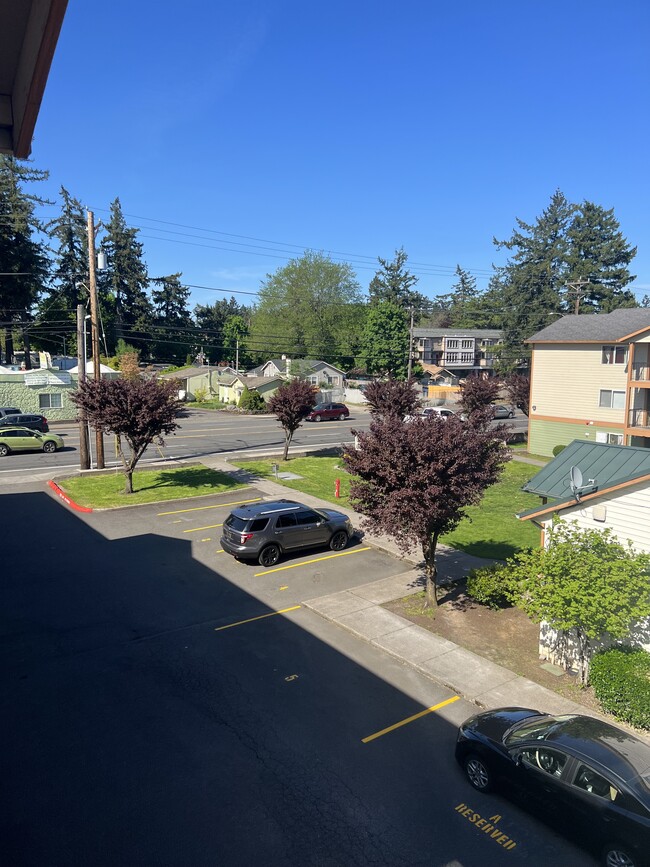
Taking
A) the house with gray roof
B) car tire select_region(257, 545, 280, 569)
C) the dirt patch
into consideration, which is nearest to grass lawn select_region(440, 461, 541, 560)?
the dirt patch

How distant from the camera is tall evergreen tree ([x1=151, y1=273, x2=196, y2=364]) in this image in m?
89.8

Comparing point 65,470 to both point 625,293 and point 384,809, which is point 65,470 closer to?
point 384,809

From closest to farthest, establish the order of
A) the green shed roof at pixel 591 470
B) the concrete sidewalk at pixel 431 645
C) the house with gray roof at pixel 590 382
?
the concrete sidewalk at pixel 431 645, the green shed roof at pixel 591 470, the house with gray roof at pixel 590 382

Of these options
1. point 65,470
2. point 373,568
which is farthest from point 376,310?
point 373,568

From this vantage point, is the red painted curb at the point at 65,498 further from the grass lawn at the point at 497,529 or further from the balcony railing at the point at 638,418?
the balcony railing at the point at 638,418

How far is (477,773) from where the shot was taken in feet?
29.3

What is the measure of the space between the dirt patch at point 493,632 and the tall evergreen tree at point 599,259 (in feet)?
231

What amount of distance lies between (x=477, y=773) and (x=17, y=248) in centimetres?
6367

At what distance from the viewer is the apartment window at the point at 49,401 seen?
158ft

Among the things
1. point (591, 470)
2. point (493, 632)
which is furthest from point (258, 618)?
point (591, 470)

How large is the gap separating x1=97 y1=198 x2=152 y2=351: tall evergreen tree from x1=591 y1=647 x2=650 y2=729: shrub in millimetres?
79576

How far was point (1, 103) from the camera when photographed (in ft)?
13.0

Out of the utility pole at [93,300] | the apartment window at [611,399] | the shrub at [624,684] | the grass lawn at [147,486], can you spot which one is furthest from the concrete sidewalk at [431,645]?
the apartment window at [611,399]

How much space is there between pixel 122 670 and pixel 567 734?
837 centimetres
